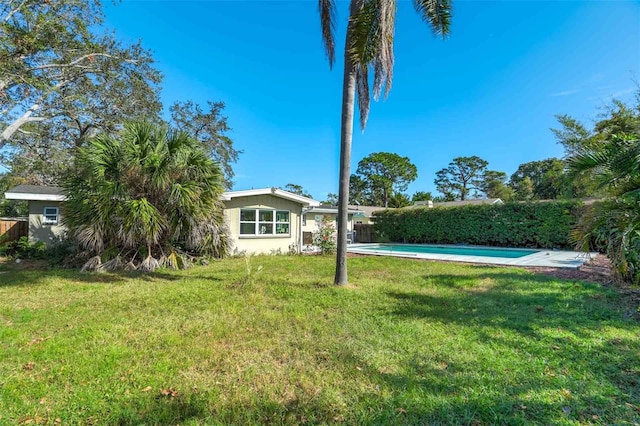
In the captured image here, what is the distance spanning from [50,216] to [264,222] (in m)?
10.5

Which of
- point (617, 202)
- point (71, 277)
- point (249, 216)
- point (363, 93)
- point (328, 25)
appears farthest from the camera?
point (249, 216)

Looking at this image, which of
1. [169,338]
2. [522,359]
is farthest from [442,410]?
[169,338]

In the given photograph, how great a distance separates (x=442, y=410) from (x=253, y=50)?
1583 cm

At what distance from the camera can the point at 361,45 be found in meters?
6.85

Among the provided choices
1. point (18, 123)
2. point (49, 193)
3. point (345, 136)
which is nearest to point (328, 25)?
point (345, 136)

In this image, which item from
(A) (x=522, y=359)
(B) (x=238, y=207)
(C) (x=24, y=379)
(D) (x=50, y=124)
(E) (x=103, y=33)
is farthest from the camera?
(D) (x=50, y=124)

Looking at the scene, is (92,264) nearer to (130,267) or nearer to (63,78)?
(130,267)

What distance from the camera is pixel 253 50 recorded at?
14180mm

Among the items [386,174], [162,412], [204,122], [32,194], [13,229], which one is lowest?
[162,412]

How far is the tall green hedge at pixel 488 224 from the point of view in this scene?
17.6 metres

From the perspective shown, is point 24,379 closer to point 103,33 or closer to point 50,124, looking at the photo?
point 103,33

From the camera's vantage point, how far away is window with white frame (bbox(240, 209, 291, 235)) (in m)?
14.2

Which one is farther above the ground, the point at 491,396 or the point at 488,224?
the point at 488,224

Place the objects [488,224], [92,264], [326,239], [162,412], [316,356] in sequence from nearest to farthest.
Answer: [162,412] < [316,356] < [92,264] < [326,239] < [488,224]
